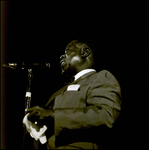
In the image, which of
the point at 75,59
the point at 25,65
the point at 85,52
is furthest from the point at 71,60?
the point at 25,65

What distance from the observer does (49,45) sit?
2.64m

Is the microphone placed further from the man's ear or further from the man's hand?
the man's hand

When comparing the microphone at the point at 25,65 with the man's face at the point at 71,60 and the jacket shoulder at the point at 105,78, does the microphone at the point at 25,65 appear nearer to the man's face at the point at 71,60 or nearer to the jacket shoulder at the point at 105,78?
the man's face at the point at 71,60

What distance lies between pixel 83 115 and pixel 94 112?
7 centimetres

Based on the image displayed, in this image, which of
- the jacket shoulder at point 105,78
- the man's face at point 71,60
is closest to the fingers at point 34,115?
the jacket shoulder at point 105,78

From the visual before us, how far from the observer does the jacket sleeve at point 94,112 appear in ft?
3.97

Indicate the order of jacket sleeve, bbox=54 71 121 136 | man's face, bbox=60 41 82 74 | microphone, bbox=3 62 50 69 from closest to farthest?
jacket sleeve, bbox=54 71 121 136 → microphone, bbox=3 62 50 69 → man's face, bbox=60 41 82 74

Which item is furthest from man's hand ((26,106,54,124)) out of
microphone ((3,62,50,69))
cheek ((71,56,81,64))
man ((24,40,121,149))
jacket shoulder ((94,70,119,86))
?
cheek ((71,56,81,64))

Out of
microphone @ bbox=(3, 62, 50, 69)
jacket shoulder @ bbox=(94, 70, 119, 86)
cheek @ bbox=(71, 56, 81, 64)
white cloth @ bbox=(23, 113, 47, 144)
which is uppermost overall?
cheek @ bbox=(71, 56, 81, 64)

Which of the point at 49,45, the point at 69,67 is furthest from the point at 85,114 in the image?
the point at 49,45

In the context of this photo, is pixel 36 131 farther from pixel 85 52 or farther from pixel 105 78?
pixel 85 52

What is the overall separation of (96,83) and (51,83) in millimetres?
1160

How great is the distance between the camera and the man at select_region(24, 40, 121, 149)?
3.99 ft

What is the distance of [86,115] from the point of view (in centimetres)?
122
